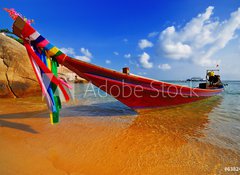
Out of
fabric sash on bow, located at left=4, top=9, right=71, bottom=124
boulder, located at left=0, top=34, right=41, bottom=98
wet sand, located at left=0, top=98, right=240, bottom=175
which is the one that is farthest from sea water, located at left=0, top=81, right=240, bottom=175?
boulder, located at left=0, top=34, right=41, bottom=98

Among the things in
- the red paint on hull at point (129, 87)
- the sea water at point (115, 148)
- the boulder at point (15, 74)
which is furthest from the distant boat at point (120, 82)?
the boulder at point (15, 74)

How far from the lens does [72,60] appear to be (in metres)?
3.92

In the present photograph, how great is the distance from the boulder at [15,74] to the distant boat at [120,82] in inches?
229

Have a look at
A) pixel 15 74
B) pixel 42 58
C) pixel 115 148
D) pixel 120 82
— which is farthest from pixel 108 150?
pixel 15 74

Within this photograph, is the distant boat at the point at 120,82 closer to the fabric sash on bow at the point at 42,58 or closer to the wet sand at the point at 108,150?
the fabric sash on bow at the point at 42,58

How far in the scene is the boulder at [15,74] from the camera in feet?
25.3

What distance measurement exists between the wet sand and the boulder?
5040 mm

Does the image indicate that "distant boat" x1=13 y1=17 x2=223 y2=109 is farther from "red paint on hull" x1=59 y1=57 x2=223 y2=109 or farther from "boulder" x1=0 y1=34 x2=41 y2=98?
"boulder" x1=0 y1=34 x2=41 y2=98

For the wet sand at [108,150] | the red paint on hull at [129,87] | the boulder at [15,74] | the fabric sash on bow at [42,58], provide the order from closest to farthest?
1. the wet sand at [108,150]
2. the fabric sash on bow at [42,58]
3. the red paint on hull at [129,87]
4. the boulder at [15,74]

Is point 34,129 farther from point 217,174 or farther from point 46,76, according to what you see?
point 217,174

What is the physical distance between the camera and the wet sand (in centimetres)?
195

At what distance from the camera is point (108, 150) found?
2.45 m

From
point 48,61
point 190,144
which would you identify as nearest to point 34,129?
point 48,61

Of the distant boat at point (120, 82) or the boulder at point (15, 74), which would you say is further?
the boulder at point (15, 74)
